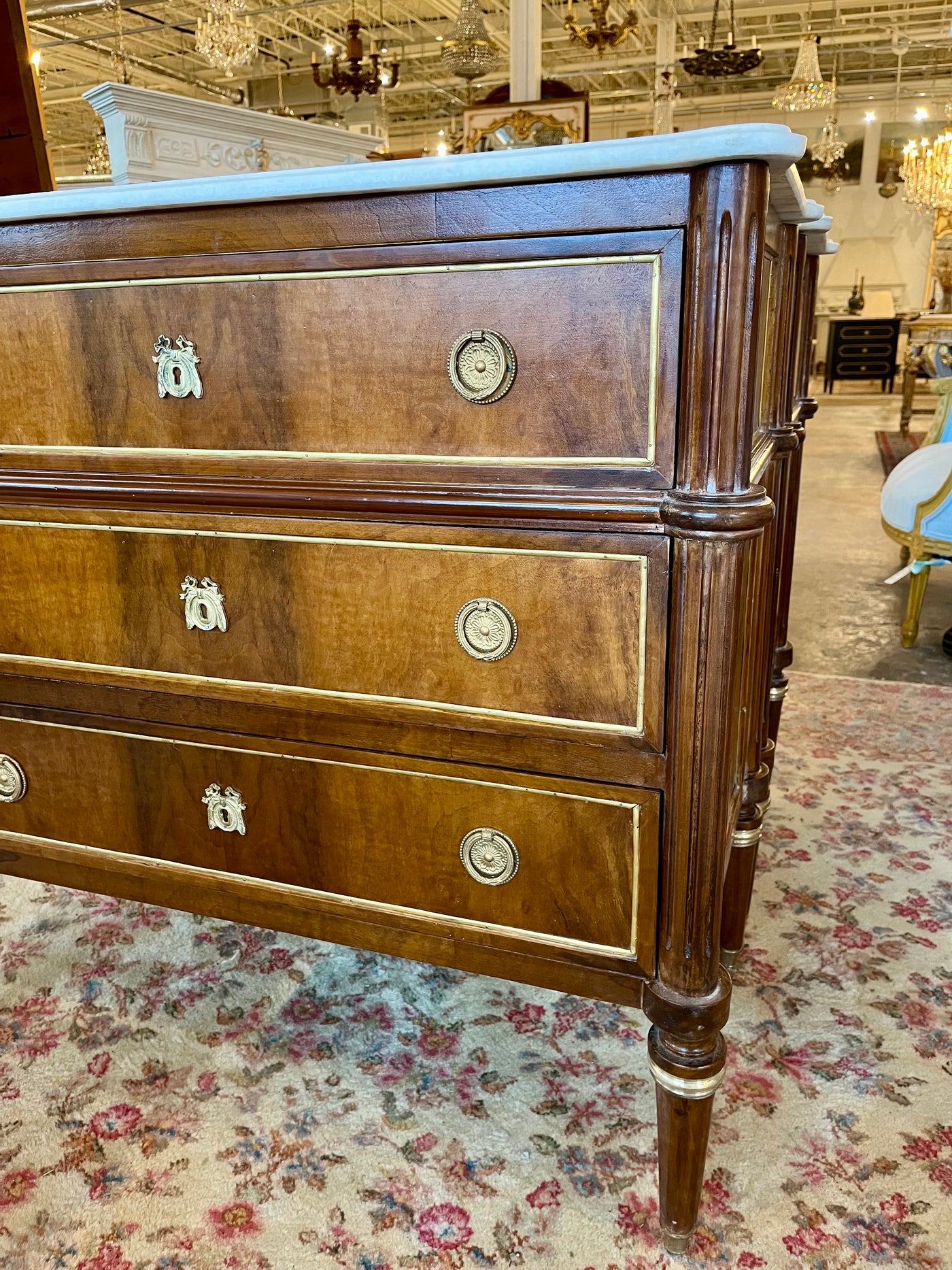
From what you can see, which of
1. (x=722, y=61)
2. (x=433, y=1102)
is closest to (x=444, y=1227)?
(x=433, y=1102)

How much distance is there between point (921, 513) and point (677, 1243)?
102 inches

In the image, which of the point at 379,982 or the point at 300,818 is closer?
the point at 300,818

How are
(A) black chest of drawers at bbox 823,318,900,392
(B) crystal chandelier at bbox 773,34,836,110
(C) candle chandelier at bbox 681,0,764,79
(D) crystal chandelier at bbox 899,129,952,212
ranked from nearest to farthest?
(C) candle chandelier at bbox 681,0,764,79 → (B) crystal chandelier at bbox 773,34,836,110 → (D) crystal chandelier at bbox 899,129,952,212 → (A) black chest of drawers at bbox 823,318,900,392

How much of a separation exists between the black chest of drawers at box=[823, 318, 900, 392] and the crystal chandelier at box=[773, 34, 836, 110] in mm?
6432

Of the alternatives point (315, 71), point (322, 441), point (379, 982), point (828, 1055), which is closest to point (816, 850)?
point (828, 1055)

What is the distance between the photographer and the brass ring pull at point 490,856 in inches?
41.6

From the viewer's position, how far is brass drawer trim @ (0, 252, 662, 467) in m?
0.85

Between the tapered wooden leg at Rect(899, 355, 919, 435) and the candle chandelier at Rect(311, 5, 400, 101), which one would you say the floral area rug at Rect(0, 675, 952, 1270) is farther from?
the candle chandelier at Rect(311, 5, 400, 101)

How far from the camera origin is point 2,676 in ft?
4.20

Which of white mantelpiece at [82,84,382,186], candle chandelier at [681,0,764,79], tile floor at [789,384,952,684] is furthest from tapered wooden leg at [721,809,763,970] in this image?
candle chandelier at [681,0,764,79]

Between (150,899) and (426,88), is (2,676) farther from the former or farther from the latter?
(426,88)

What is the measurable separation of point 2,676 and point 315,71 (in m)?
8.36

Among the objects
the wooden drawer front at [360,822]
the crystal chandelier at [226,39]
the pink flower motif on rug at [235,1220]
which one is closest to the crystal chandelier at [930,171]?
the crystal chandelier at [226,39]

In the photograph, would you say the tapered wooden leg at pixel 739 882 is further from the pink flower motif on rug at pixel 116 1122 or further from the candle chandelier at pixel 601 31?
the candle chandelier at pixel 601 31
